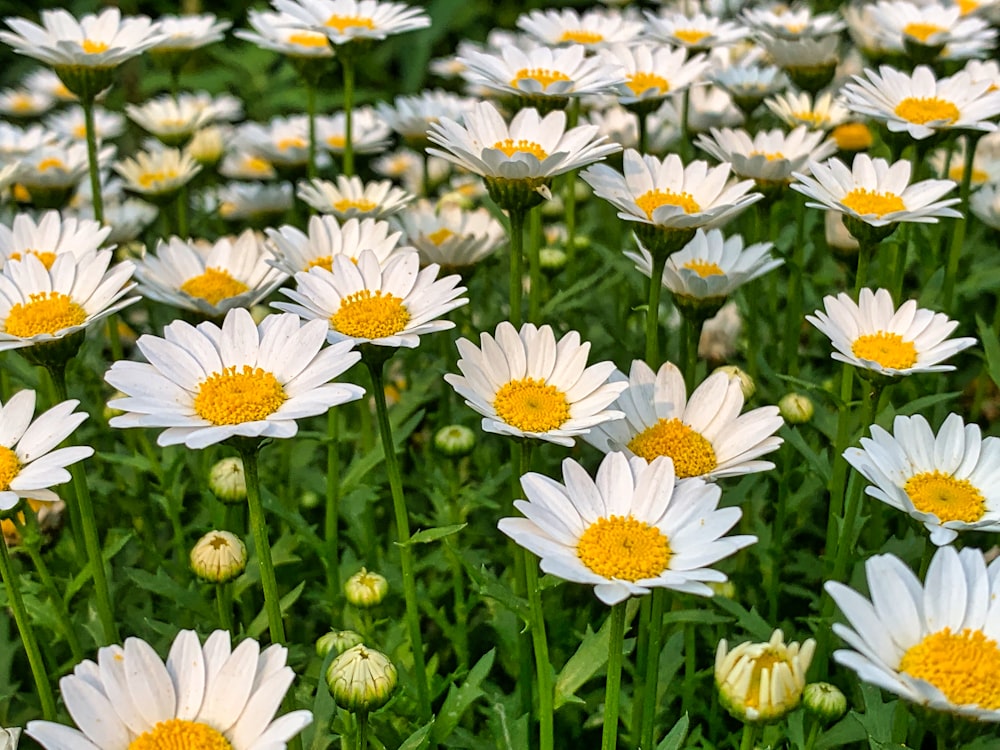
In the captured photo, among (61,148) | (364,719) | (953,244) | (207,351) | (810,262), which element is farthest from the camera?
(810,262)

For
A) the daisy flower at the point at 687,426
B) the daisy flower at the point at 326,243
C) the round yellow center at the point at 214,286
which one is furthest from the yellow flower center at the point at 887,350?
the round yellow center at the point at 214,286

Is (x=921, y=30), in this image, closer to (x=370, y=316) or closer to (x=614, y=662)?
(x=370, y=316)

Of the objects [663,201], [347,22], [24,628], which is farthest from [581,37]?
[24,628]

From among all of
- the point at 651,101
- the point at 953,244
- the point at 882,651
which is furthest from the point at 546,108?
the point at 882,651

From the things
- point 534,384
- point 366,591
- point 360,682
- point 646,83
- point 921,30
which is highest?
point 921,30

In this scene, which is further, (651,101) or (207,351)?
→ (651,101)

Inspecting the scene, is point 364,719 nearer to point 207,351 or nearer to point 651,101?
point 207,351

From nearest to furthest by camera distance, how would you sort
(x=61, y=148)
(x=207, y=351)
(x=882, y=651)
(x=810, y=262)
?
(x=882, y=651) → (x=207, y=351) → (x=61, y=148) → (x=810, y=262)

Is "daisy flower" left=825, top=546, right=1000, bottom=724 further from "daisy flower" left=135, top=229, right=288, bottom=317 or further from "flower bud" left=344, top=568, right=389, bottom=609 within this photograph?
"daisy flower" left=135, top=229, right=288, bottom=317
